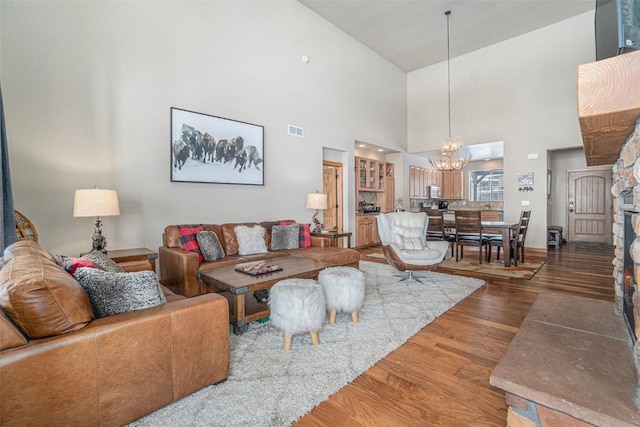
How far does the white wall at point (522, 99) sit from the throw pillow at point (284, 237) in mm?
5401

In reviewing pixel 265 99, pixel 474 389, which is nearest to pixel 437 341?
pixel 474 389

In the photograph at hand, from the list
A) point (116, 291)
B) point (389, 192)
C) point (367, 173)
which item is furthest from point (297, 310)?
point (389, 192)

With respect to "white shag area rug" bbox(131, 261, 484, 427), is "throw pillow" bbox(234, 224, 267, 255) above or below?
above

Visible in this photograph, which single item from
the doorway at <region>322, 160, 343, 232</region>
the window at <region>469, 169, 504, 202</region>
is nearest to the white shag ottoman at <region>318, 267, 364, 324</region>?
the doorway at <region>322, 160, 343, 232</region>

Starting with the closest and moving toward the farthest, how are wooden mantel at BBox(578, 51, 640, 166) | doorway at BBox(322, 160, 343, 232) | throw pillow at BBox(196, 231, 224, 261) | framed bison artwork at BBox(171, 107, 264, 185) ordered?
wooden mantel at BBox(578, 51, 640, 166) < throw pillow at BBox(196, 231, 224, 261) < framed bison artwork at BBox(171, 107, 264, 185) < doorway at BBox(322, 160, 343, 232)

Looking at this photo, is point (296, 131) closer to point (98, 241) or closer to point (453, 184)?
point (98, 241)

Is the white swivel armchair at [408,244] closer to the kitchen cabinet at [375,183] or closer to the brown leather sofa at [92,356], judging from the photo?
the brown leather sofa at [92,356]

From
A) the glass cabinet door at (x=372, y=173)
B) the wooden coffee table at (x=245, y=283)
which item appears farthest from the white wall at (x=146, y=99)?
the glass cabinet door at (x=372, y=173)

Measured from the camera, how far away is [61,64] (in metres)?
3.10

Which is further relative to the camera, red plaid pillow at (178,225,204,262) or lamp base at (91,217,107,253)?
red plaid pillow at (178,225,204,262)

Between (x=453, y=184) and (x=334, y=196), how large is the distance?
5237 millimetres

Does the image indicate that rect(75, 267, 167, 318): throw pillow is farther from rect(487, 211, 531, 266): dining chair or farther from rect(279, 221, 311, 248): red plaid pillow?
rect(487, 211, 531, 266): dining chair

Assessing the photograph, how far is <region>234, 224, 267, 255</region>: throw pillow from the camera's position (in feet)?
12.9

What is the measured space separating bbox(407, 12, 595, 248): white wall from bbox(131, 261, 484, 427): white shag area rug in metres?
4.93
